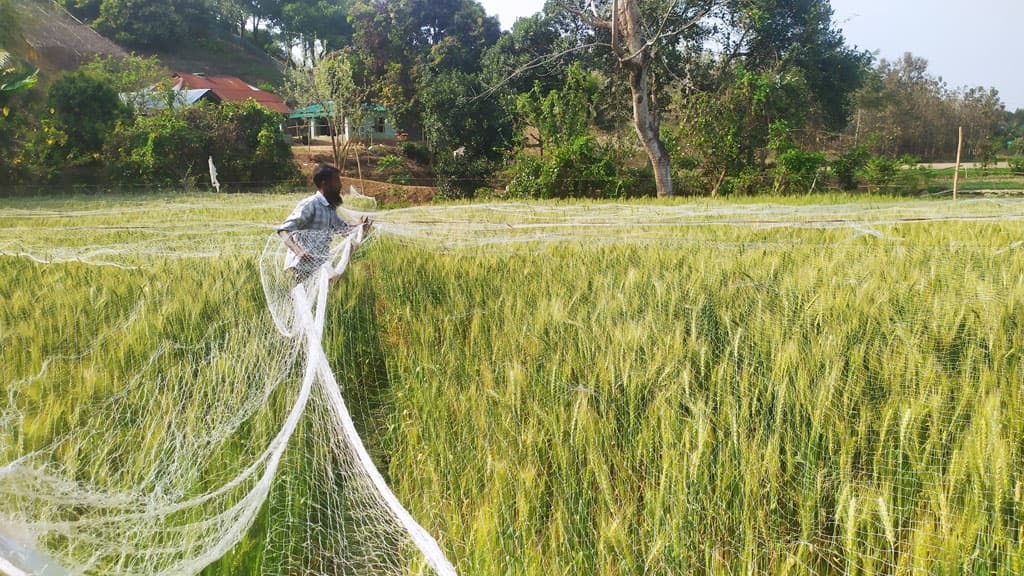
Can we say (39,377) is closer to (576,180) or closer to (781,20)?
(576,180)

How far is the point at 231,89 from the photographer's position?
42.2 m

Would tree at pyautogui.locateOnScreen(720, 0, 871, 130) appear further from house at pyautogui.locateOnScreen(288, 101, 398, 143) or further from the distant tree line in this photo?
house at pyautogui.locateOnScreen(288, 101, 398, 143)

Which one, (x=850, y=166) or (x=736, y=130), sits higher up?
(x=736, y=130)

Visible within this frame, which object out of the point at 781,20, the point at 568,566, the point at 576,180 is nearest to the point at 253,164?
the point at 576,180

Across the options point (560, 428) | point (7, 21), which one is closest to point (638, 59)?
point (560, 428)

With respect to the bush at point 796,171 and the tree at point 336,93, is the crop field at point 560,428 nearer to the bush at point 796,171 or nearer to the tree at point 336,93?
the bush at point 796,171

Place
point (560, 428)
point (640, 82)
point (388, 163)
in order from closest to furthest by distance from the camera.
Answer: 1. point (560, 428)
2. point (640, 82)
3. point (388, 163)

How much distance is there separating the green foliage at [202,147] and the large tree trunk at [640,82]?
1226 cm

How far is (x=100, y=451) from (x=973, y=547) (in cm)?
221

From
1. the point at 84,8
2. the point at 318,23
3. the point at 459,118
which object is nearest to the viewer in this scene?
the point at 459,118

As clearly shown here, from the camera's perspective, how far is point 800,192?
13242 mm

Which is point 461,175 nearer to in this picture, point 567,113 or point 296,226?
point 567,113

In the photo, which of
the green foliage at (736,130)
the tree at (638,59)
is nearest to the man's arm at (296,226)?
the tree at (638,59)

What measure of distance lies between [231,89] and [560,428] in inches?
1838
